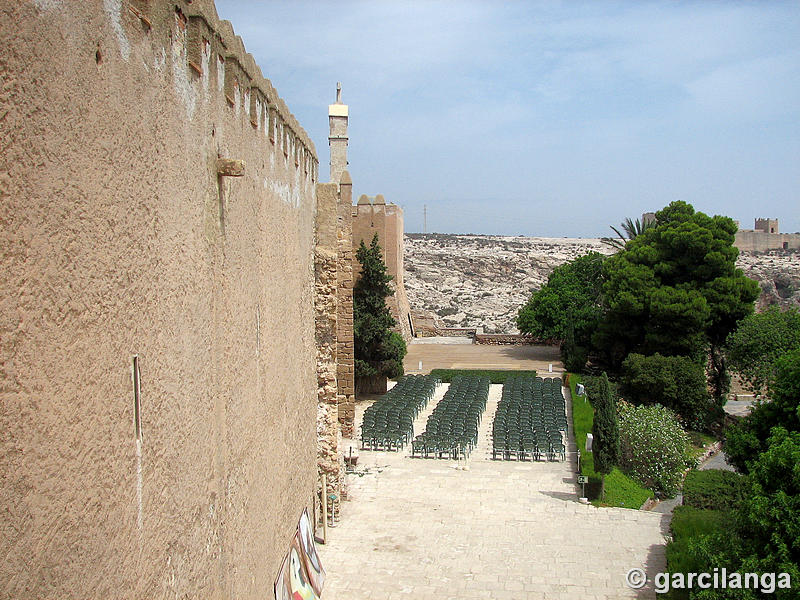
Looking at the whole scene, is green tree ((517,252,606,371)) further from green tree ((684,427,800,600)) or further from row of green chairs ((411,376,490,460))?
green tree ((684,427,800,600))

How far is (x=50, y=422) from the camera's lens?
9.43ft

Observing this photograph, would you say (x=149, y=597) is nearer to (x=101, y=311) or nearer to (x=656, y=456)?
(x=101, y=311)

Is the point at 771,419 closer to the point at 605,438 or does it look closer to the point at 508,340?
the point at 605,438

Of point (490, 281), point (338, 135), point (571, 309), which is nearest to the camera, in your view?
point (338, 135)

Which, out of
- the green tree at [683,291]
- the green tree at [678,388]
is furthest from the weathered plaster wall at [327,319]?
the green tree at [683,291]

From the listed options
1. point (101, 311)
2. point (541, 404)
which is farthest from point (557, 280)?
point (101, 311)

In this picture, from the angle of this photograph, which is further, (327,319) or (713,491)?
(713,491)

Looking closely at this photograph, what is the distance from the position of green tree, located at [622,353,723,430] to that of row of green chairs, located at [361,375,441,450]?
6676 mm

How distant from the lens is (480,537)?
1206 centimetres

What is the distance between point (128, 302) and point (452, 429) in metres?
14.8

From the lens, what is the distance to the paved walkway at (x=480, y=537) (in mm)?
10125

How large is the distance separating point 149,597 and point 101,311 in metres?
1.66

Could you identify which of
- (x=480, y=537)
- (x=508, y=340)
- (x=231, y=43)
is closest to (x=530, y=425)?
(x=480, y=537)

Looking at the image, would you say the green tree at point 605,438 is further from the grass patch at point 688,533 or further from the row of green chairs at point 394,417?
the row of green chairs at point 394,417
